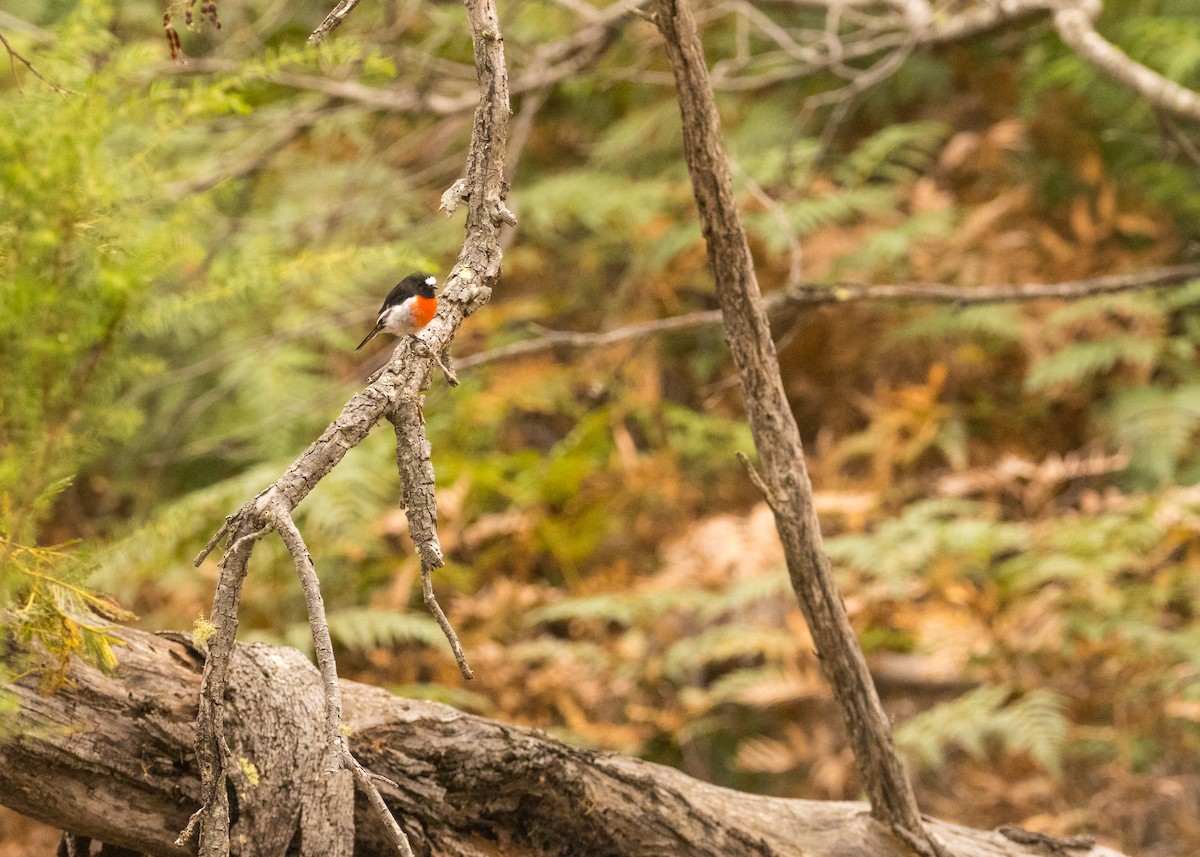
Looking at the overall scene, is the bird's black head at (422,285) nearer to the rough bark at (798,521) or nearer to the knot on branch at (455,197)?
the knot on branch at (455,197)

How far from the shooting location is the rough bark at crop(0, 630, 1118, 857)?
121 cm

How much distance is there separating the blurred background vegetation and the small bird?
0.63m

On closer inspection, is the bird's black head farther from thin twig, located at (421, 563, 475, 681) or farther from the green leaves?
the green leaves

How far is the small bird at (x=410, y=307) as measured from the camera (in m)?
1.31

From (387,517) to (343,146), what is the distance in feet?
9.90

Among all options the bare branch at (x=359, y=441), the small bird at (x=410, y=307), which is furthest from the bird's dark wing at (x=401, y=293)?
the bare branch at (x=359, y=441)

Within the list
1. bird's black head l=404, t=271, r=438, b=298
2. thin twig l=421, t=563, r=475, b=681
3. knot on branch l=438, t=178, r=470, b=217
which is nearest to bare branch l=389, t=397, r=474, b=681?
thin twig l=421, t=563, r=475, b=681

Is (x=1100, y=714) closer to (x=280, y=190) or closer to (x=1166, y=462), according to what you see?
(x=1166, y=462)

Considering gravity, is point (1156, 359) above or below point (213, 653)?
above

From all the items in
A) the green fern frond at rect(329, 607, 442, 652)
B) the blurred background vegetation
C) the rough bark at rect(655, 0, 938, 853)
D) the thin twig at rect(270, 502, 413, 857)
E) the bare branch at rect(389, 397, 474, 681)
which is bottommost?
the thin twig at rect(270, 502, 413, 857)

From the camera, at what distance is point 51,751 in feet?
3.96

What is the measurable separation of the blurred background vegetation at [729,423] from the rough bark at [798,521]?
716mm

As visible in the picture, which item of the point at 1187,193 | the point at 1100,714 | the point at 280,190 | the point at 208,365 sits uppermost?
the point at 280,190

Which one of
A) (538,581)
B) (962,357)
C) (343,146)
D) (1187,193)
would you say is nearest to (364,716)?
(538,581)
